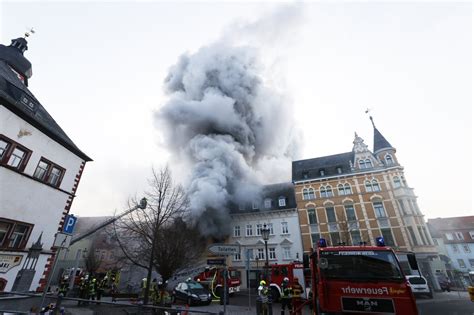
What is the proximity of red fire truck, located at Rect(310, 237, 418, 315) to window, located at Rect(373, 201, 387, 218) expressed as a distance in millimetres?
23928

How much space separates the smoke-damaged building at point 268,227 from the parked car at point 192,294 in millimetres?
11558

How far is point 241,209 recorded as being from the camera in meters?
32.6

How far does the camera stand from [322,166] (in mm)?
33562

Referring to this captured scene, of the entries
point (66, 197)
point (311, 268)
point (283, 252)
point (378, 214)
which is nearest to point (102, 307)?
point (66, 197)

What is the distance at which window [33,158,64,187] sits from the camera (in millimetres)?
12531

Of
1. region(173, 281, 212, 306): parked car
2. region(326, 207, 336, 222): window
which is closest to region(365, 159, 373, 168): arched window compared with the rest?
region(326, 207, 336, 222): window

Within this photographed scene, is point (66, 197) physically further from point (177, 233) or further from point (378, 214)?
point (378, 214)

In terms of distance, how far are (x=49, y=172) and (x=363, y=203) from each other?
31937 millimetres

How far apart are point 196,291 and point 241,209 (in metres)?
18.0

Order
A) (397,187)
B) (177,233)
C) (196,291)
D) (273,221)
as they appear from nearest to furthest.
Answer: (196,291) → (177,233) → (397,187) → (273,221)

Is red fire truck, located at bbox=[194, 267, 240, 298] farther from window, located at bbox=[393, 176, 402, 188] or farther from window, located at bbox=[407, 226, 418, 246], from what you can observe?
window, located at bbox=[393, 176, 402, 188]

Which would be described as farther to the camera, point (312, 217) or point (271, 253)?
point (312, 217)

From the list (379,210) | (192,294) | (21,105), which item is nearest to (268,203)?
(379,210)

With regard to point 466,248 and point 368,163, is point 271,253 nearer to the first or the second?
point 368,163
